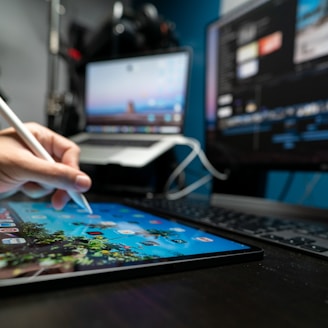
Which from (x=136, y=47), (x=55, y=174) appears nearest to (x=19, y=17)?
(x=136, y=47)

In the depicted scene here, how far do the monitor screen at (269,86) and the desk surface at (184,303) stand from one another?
1.50ft

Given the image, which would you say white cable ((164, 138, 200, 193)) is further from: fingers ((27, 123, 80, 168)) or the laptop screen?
fingers ((27, 123, 80, 168))

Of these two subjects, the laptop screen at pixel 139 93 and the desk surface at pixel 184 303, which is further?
the laptop screen at pixel 139 93

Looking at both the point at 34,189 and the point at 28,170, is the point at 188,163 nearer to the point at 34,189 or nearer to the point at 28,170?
the point at 34,189

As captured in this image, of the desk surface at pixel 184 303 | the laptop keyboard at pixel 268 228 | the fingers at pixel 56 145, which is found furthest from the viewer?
the fingers at pixel 56 145

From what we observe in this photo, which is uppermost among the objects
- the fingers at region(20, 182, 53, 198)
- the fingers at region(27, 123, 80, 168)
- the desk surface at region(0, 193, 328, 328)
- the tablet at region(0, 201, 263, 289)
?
the fingers at region(27, 123, 80, 168)

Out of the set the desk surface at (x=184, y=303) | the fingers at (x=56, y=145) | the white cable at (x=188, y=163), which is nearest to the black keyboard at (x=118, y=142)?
the white cable at (x=188, y=163)

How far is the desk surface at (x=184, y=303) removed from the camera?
0.18m

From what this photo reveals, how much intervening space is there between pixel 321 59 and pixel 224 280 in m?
0.55

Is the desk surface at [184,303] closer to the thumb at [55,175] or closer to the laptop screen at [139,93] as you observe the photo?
the thumb at [55,175]

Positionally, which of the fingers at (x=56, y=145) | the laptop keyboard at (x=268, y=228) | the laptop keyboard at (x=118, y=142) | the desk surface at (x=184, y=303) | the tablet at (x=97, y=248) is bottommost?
the desk surface at (x=184, y=303)

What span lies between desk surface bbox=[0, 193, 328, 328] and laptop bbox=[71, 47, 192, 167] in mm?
610

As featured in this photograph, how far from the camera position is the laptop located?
952 millimetres

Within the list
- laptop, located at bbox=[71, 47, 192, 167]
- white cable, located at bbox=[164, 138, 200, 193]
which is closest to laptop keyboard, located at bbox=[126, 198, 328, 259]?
laptop, located at bbox=[71, 47, 192, 167]
